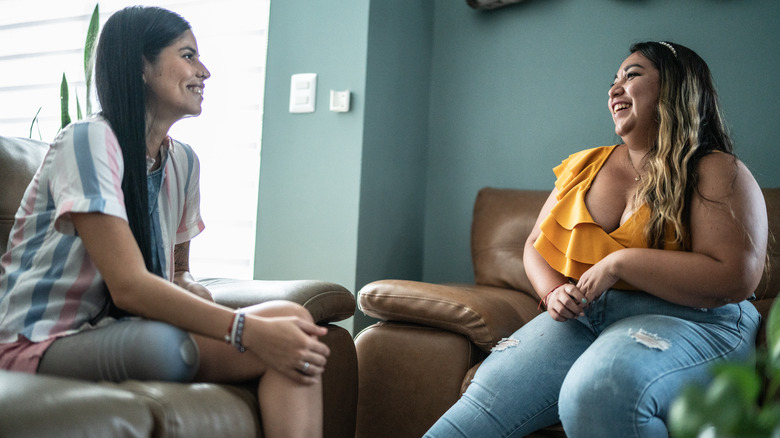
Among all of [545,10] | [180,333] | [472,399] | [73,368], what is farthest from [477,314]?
[545,10]

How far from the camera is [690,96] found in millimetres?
1522

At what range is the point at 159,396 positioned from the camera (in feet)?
2.94

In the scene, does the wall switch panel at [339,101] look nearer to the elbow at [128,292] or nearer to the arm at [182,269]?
the arm at [182,269]

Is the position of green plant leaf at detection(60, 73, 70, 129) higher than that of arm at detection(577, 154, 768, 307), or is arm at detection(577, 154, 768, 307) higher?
green plant leaf at detection(60, 73, 70, 129)

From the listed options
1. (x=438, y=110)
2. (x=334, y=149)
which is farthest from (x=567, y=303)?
(x=438, y=110)

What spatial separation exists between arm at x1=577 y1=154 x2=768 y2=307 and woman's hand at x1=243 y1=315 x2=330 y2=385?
0.66 metres

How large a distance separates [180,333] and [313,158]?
1.27m

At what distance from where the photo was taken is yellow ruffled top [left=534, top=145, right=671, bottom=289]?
146 cm

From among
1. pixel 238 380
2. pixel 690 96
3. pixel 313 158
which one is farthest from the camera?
pixel 313 158

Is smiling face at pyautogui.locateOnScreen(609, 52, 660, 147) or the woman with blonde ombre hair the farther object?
smiling face at pyautogui.locateOnScreen(609, 52, 660, 147)

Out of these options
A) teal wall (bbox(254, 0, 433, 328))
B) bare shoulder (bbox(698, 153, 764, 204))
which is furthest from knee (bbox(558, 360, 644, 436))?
teal wall (bbox(254, 0, 433, 328))

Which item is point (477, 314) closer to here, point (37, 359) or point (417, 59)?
point (37, 359)

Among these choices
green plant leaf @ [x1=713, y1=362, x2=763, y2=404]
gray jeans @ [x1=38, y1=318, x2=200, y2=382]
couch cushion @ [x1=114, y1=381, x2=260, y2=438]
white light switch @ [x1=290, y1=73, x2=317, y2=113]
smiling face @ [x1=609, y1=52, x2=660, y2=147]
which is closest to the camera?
green plant leaf @ [x1=713, y1=362, x2=763, y2=404]

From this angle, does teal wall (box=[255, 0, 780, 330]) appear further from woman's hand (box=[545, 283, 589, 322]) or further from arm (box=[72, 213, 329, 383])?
arm (box=[72, 213, 329, 383])
